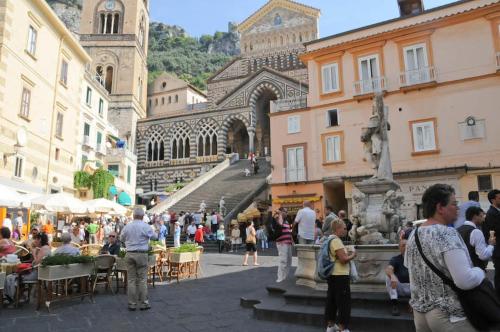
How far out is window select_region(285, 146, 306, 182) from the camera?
19.9 m

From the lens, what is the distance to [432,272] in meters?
2.24

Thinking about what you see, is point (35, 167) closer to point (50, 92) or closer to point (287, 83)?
point (50, 92)

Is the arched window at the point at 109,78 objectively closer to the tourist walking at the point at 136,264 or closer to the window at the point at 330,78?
the window at the point at 330,78

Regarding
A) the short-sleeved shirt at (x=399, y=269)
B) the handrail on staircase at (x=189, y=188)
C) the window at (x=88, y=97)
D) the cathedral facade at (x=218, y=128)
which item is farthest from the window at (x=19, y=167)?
the cathedral facade at (x=218, y=128)

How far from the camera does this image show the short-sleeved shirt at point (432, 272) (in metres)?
2.13

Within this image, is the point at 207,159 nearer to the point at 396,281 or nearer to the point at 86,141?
the point at 86,141

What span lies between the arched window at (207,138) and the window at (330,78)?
18.8 meters

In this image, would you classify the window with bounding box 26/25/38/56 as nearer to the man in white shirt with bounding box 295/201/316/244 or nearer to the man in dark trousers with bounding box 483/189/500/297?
the man in white shirt with bounding box 295/201/316/244

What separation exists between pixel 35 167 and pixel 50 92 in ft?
12.5

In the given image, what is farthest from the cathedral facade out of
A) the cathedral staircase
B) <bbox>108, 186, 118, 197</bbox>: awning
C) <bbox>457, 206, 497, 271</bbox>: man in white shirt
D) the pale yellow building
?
<bbox>457, 206, 497, 271</bbox>: man in white shirt

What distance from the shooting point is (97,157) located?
26.8m

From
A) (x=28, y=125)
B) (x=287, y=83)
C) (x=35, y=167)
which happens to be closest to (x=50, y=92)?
(x=28, y=125)

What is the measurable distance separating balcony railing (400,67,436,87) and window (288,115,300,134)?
548 cm

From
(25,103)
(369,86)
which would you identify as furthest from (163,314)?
(369,86)
